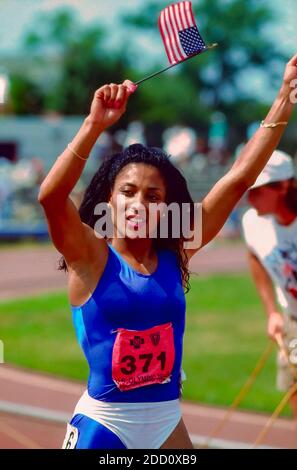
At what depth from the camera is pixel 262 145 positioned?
342 centimetres

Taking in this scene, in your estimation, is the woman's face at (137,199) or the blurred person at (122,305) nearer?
the blurred person at (122,305)

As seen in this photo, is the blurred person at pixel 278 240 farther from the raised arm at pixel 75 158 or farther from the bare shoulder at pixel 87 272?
the raised arm at pixel 75 158

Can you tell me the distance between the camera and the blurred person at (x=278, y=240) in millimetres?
5199

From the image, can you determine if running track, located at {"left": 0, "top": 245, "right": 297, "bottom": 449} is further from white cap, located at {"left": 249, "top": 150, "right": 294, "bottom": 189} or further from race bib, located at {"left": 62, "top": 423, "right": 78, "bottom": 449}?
race bib, located at {"left": 62, "top": 423, "right": 78, "bottom": 449}

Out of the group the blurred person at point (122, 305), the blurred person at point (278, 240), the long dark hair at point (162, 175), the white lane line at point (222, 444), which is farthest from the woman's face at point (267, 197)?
the blurred person at point (122, 305)

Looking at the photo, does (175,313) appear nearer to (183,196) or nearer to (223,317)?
(183,196)

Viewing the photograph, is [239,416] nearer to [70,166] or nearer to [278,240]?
[278,240]

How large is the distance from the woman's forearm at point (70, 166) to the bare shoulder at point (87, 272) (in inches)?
8.3

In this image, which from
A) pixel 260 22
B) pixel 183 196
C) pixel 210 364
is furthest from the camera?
pixel 260 22

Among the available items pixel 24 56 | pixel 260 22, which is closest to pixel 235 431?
pixel 260 22

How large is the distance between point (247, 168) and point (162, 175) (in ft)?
1.01

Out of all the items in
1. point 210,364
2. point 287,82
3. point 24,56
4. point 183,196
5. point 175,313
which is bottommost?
point 210,364

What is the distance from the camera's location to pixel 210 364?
934 cm
